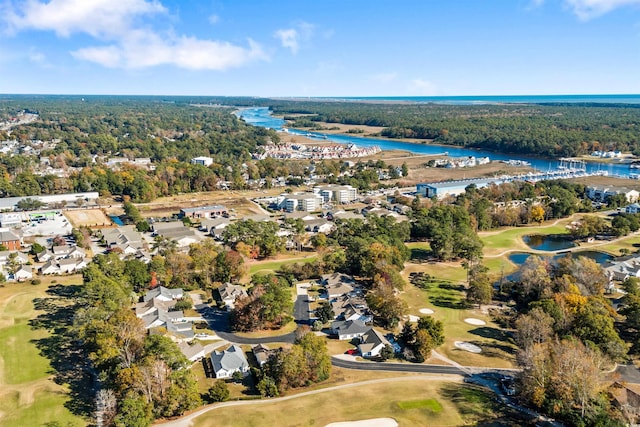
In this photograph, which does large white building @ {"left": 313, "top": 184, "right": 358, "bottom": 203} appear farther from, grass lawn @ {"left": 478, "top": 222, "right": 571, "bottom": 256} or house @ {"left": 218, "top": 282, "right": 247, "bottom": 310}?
house @ {"left": 218, "top": 282, "right": 247, "bottom": 310}

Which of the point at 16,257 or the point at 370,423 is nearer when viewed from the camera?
the point at 370,423

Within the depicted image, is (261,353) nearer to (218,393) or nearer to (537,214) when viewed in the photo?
(218,393)

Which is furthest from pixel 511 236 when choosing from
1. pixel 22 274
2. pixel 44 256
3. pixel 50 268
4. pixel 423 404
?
pixel 22 274

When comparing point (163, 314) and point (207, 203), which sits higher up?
point (207, 203)

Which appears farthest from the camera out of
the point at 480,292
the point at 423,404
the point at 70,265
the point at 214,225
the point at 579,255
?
the point at 214,225

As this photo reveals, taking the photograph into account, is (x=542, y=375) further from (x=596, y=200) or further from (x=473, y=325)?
(x=596, y=200)

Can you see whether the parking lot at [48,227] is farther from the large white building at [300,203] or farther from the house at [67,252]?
the large white building at [300,203]

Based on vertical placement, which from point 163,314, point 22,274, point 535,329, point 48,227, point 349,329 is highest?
point 535,329
